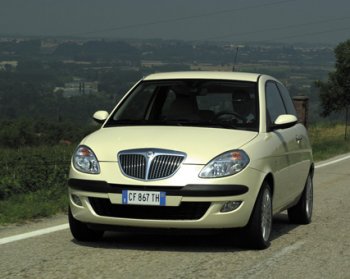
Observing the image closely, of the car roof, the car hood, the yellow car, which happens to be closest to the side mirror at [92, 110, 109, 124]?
the yellow car

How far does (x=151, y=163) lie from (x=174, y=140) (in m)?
0.35

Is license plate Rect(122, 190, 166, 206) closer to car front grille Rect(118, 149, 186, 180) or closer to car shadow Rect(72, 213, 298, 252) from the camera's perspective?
car front grille Rect(118, 149, 186, 180)

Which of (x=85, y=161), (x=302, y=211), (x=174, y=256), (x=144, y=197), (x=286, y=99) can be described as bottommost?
(x=302, y=211)

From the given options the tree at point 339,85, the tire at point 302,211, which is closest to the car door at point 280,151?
the tire at point 302,211

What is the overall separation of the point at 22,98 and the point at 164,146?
9403 cm

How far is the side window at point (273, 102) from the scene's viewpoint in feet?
25.0

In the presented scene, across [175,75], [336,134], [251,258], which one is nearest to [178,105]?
[175,75]

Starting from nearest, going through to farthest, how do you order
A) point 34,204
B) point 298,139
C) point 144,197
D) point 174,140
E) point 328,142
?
point 144,197 → point 174,140 → point 298,139 → point 34,204 → point 328,142

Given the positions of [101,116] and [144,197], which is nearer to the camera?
[144,197]

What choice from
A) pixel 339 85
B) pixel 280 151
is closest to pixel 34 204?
pixel 280 151

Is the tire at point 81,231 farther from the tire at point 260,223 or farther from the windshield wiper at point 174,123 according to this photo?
the tire at point 260,223

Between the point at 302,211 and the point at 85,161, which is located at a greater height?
the point at 85,161

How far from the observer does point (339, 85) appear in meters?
50.8

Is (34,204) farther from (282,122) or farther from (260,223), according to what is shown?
(260,223)
